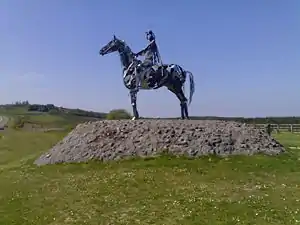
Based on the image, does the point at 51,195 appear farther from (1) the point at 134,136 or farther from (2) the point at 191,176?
(1) the point at 134,136

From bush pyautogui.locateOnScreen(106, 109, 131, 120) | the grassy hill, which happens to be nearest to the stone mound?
bush pyautogui.locateOnScreen(106, 109, 131, 120)

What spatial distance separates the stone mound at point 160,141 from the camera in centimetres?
2464

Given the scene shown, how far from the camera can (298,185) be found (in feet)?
58.9

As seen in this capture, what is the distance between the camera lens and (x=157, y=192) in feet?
54.9

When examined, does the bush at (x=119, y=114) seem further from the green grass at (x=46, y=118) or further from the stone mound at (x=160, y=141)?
the green grass at (x=46, y=118)

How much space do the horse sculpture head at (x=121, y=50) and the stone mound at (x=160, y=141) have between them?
4014 mm

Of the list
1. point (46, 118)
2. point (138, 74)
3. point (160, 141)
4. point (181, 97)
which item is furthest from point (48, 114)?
point (160, 141)

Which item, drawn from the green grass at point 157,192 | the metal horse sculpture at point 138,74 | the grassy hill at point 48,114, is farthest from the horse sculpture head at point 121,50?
the grassy hill at point 48,114

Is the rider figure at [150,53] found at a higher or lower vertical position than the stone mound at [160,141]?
higher

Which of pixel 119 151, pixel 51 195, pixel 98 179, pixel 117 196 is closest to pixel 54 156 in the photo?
pixel 119 151

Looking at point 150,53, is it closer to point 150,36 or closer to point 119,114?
point 150,36

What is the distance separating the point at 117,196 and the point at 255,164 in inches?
367

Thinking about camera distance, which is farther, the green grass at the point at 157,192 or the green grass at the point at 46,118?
the green grass at the point at 46,118

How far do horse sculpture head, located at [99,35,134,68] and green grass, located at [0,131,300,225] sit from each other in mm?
6911
